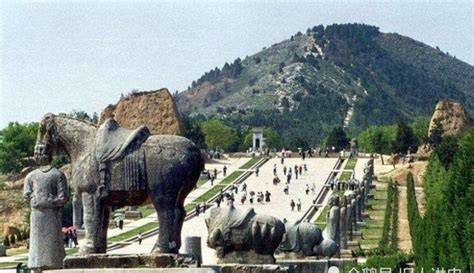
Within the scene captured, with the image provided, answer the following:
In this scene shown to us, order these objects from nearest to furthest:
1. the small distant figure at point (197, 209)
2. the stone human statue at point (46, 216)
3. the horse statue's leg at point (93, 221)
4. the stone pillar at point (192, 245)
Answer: the horse statue's leg at point (93, 221), the stone human statue at point (46, 216), the stone pillar at point (192, 245), the small distant figure at point (197, 209)

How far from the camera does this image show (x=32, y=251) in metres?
14.5

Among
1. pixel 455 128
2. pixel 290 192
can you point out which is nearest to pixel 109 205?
pixel 290 192

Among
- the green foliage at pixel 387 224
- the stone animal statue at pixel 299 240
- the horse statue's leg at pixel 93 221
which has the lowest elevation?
the green foliage at pixel 387 224

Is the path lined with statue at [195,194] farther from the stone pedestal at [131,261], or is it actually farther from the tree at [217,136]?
the tree at [217,136]

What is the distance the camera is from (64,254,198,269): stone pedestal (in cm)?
1321

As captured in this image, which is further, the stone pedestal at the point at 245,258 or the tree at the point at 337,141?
the tree at the point at 337,141

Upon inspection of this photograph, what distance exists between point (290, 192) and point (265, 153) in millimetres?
31833

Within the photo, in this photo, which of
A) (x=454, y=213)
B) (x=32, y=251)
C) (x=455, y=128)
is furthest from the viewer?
(x=455, y=128)

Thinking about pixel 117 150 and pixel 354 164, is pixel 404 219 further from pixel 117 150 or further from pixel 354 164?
pixel 117 150

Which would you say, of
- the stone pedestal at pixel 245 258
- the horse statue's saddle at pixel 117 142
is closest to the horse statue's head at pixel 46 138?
the horse statue's saddle at pixel 117 142

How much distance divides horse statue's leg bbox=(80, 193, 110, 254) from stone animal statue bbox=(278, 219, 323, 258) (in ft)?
29.9

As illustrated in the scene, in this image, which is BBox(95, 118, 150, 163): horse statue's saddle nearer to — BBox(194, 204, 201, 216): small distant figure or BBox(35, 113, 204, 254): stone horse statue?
BBox(35, 113, 204, 254): stone horse statue

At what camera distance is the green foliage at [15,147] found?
96500 millimetres

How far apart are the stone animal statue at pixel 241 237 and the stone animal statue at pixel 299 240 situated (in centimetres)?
687
